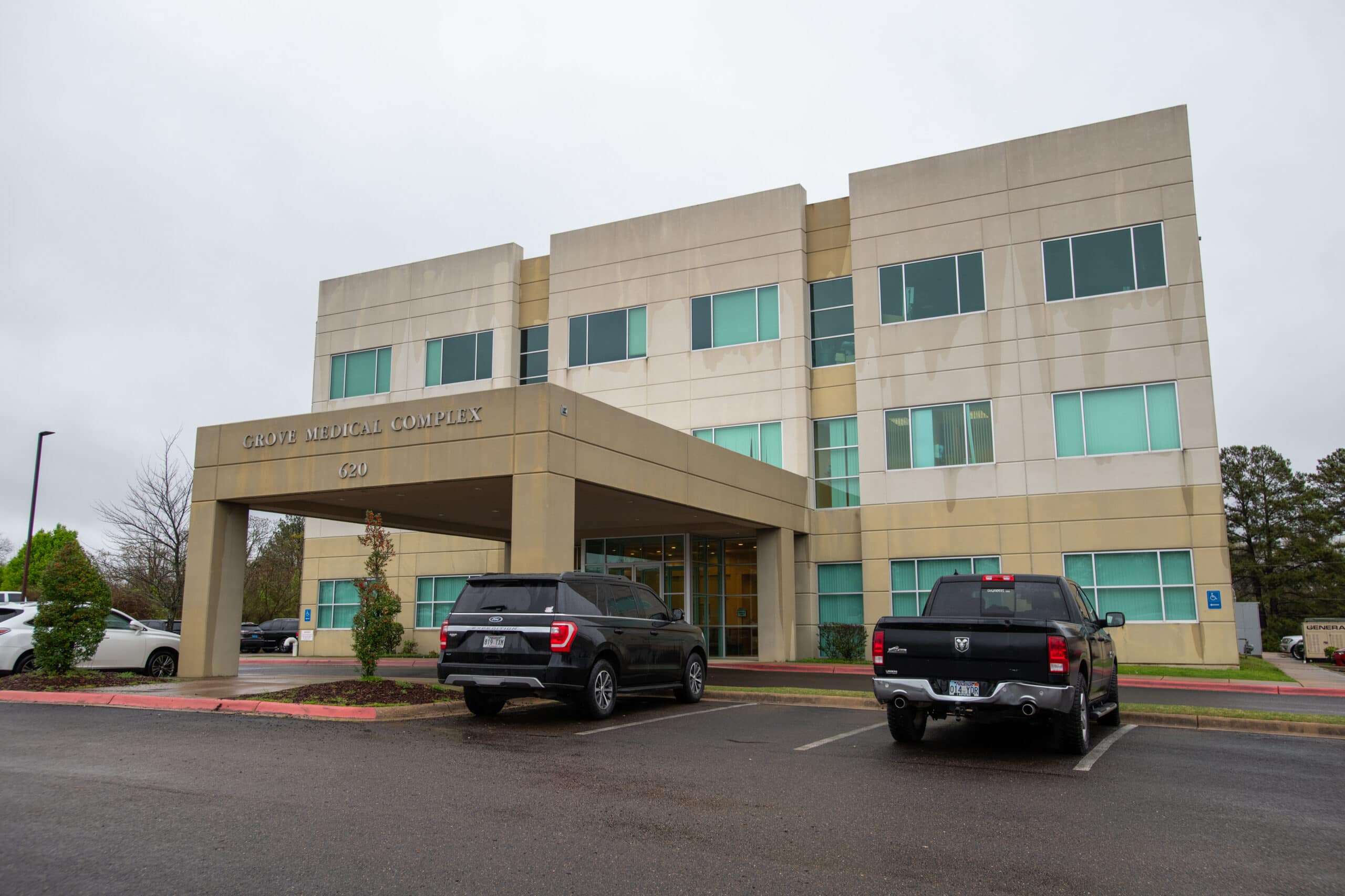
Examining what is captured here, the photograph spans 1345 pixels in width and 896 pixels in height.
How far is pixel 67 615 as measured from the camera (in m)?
15.8

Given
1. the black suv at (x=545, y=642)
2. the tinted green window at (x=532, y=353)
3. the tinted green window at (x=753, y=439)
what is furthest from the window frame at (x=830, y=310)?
the black suv at (x=545, y=642)

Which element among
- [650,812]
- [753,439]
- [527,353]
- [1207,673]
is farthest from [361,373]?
[650,812]

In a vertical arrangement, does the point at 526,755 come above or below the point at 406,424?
below

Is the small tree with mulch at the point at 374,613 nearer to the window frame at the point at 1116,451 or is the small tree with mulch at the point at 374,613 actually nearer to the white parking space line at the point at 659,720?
the white parking space line at the point at 659,720

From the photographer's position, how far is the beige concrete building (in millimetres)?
20812

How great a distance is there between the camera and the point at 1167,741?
10.9 metres

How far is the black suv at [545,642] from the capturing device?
11625 mm

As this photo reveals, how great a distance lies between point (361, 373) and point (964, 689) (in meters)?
31.4

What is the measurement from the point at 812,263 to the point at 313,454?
54.3 ft

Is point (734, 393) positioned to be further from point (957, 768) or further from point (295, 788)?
point (295, 788)

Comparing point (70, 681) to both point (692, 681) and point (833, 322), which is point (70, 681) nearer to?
point (692, 681)

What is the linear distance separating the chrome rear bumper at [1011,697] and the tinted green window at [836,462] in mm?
18891

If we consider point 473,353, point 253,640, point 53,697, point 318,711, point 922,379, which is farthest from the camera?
point 253,640

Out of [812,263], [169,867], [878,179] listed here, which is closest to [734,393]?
[812,263]
